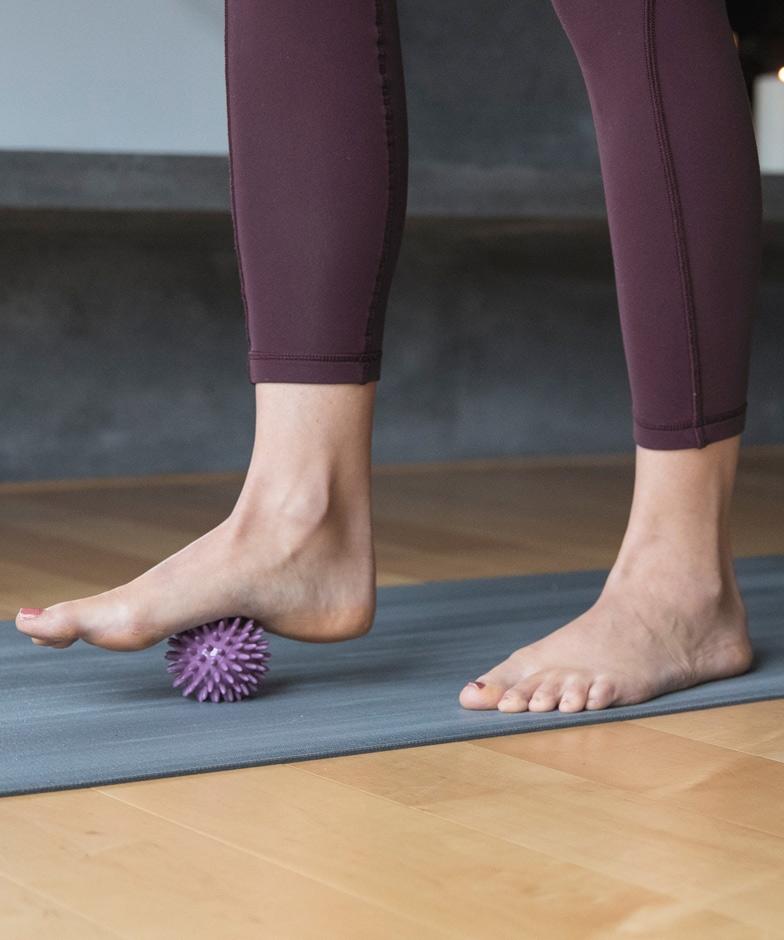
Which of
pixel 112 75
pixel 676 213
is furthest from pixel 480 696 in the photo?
pixel 112 75

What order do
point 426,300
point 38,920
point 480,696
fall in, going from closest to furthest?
point 38,920 < point 480,696 < point 426,300

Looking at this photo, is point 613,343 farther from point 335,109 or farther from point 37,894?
point 37,894

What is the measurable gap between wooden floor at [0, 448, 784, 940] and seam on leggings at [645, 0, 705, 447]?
0.21 metres

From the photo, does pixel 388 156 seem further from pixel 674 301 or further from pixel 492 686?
pixel 492 686

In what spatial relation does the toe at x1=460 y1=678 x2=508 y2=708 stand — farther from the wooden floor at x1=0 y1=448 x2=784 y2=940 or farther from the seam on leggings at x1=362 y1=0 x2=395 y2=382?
the seam on leggings at x1=362 y1=0 x2=395 y2=382

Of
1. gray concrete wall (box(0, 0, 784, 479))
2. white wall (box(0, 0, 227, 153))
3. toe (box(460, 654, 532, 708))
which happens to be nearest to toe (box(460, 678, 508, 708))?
toe (box(460, 654, 532, 708))

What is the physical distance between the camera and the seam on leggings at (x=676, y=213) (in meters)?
1.06

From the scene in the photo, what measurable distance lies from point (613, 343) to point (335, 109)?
2034 millimetres

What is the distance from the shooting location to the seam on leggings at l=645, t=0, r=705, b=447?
106 centimetres

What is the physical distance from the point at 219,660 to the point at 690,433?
351 millimetres

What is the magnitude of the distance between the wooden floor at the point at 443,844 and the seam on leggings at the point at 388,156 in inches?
13.2

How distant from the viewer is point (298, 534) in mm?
1087

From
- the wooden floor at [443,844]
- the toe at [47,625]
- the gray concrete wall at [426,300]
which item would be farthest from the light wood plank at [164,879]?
the gray concrete wall at [426,300]

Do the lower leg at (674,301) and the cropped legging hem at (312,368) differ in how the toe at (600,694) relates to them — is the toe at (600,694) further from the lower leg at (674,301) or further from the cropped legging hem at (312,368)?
the cropped legging hem at (312,368)
